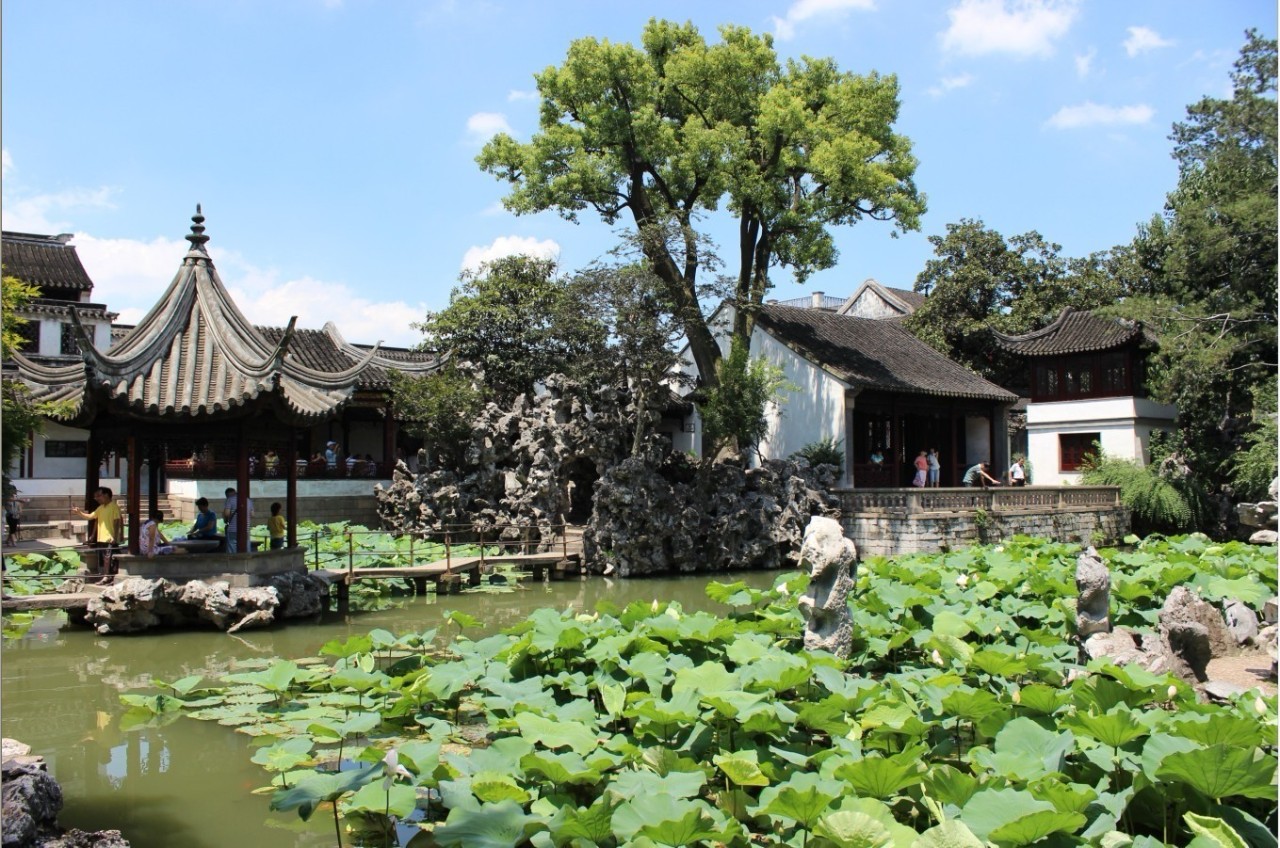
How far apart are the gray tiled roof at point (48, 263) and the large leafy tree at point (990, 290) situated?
961 inches

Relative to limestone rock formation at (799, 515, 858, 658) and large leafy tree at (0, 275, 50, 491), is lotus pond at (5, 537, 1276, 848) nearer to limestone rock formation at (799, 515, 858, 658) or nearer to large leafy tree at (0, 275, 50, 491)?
limestone rock formation at (799, 515, 858, 658)

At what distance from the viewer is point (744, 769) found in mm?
4223

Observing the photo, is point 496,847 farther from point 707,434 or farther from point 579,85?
point 579,85

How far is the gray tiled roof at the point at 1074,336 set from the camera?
23.5m

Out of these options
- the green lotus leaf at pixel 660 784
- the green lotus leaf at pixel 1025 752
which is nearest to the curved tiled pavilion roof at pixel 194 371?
the green lotus leaf at pixel 660 784

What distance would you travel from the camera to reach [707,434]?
1939cm

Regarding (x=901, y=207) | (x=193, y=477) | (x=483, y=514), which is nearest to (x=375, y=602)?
(x=483, y=514)

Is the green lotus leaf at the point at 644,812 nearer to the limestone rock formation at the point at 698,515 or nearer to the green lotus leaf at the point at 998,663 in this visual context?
the green lotus leaf at the point at 998,663

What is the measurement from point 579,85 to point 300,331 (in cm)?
949

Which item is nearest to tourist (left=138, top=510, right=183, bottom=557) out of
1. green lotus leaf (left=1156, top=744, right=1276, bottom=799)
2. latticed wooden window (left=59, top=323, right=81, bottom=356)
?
green lotus leaf (left=1156, top=744, right=1276, bottom=799)

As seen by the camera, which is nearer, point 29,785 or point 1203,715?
point 29,785

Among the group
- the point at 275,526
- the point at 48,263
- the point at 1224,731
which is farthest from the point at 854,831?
the point at 48,263

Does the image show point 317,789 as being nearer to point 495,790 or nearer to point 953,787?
point 495,790

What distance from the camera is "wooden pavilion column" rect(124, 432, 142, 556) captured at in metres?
11.4
